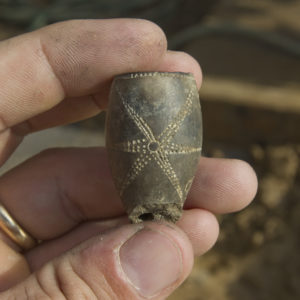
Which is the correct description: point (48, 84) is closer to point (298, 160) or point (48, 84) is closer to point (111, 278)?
point (111, 278)

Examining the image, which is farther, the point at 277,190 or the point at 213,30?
the point at 213,30

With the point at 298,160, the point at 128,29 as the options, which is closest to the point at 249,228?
the point at 298,160

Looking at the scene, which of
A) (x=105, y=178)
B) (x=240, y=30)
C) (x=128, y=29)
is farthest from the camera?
(x=240, y=30)

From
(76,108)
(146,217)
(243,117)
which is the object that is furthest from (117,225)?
(243,117)

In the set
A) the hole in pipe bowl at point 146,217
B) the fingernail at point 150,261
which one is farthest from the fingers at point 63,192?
the fingernail at point 150,261

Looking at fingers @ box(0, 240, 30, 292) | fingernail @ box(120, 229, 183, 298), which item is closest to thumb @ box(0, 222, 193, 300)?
fingernail @ box(120, 229, 183, 298)

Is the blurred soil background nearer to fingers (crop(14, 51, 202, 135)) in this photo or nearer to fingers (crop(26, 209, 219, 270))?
fingers (crop(26, 209, 219, 270))

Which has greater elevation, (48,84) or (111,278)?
(48,84)
